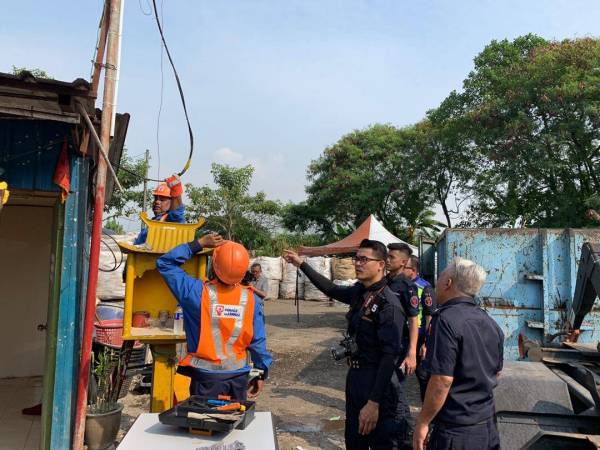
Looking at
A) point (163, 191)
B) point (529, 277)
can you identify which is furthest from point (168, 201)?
point (529, 277)

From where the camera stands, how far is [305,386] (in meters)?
7.16

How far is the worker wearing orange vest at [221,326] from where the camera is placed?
294 centimetres

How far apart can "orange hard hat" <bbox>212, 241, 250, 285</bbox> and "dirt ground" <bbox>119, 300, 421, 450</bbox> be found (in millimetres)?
868

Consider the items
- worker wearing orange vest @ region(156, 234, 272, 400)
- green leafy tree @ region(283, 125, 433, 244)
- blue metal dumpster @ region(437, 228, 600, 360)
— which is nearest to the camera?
worker wearing orange vest @ region(156, 234, 272, 400)

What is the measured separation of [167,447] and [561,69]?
15.1 meters

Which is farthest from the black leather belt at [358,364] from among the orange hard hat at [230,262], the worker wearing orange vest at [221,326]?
the orange hard hat at [230,262]

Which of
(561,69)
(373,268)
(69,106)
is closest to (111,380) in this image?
(69,106)

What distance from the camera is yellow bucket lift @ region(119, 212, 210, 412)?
12.9 ft

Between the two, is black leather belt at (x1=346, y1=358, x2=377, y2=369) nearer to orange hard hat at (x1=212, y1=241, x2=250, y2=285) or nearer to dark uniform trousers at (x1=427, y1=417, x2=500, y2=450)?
dark uniform trousers at (x1=427, y1=417, x2=500, y2=450)

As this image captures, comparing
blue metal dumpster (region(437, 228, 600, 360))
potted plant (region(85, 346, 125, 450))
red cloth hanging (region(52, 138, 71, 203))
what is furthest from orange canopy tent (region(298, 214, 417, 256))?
red cloth hanging (region(52, 138, 71, 203))

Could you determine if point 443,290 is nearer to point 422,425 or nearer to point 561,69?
point 422,425

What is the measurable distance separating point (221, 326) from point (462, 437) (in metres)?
1.42

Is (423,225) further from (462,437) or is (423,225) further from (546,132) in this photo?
(462,437)

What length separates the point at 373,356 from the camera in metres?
3.13
